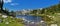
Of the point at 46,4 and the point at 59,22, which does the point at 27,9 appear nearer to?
the point at 46,4

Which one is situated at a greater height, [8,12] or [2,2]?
[2,2]

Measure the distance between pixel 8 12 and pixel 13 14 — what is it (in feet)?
0.30

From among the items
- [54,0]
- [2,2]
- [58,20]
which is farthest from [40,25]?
[2,2]

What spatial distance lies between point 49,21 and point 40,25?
0.51ft

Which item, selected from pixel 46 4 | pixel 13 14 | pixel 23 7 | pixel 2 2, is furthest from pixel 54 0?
pixel 2 2

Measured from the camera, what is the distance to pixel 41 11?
218 centimetres

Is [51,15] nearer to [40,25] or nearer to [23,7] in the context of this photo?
[40,25]

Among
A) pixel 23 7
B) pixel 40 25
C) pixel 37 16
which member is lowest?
pixel 40 25

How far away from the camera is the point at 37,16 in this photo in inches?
85.7

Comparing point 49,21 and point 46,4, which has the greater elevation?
point 46,4

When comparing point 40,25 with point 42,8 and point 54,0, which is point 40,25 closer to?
point 42,8

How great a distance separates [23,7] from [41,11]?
30 centimetres

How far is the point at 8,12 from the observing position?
2.21 m

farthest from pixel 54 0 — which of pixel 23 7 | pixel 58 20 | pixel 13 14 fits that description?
pixel 13 14
